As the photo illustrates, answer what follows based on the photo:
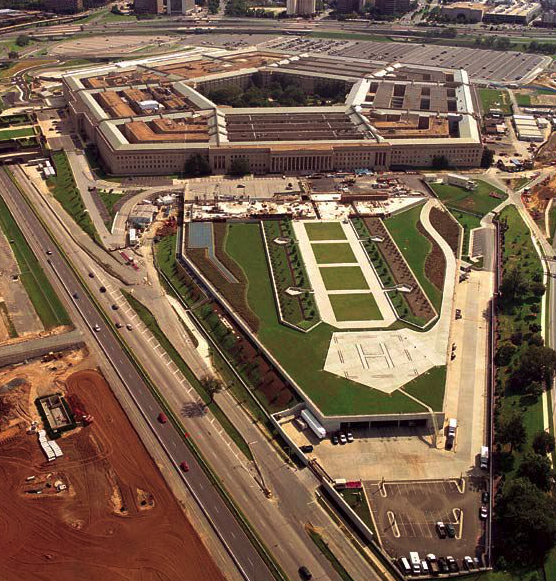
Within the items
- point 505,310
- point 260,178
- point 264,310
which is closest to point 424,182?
point 260,178

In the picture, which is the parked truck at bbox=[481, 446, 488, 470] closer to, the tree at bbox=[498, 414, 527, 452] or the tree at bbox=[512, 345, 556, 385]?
the tree at bbox=[498, 414, 527, 452]

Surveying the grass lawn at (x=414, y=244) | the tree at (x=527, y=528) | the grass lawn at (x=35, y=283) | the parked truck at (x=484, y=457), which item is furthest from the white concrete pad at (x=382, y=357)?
the grass lawn at (x=35, y=283)

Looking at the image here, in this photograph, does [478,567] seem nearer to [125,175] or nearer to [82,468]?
[82,468]

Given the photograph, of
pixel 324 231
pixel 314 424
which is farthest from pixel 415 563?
pixel 324 231

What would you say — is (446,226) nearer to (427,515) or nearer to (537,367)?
(537,367)

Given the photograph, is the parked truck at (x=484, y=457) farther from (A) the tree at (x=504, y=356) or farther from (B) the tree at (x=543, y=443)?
(A) the tree at (x=504, y=356)

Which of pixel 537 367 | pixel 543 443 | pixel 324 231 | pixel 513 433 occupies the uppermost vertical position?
pixel 324 231

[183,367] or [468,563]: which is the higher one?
[183,367]
